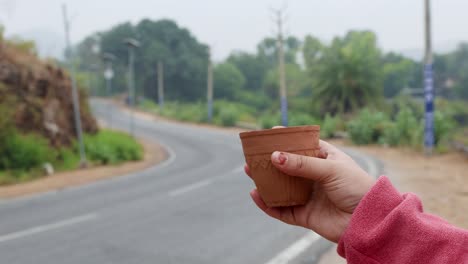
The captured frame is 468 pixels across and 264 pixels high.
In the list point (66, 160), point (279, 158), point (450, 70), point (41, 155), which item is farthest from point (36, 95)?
point (450, 70)

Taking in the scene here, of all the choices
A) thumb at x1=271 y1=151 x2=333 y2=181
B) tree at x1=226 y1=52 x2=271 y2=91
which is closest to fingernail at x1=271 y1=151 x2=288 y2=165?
thumb at x1=271 y1=151 x2=333 y2=181

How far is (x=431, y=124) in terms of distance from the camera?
16.4 metres

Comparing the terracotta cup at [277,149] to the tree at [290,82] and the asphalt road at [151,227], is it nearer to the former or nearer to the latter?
the asphalt road at [151,227]

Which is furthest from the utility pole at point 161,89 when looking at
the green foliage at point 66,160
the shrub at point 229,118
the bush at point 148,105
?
the green foliage at point 66,160

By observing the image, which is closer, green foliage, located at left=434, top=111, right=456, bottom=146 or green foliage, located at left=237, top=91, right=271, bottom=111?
green foliage, located at left=434, top=111, right=456, bottom=146

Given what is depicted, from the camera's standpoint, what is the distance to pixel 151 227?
7184 mm

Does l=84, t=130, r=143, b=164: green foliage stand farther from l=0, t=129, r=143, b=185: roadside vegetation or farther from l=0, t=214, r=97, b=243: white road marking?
l=0, t=214, r=97, b=243: white road marking

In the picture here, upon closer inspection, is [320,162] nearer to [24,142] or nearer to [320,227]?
[320,227]

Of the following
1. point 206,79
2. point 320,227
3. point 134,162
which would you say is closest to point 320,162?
point 320,227

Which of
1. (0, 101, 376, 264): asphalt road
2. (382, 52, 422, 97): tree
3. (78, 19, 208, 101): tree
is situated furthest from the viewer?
(382, 52, 422, 97): tree

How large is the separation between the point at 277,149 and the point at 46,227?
6680 millimetres

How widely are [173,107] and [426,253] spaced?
50.5 m

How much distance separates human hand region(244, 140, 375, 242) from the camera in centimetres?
176

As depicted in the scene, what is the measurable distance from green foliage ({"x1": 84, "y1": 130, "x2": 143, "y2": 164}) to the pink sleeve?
19550 mm
